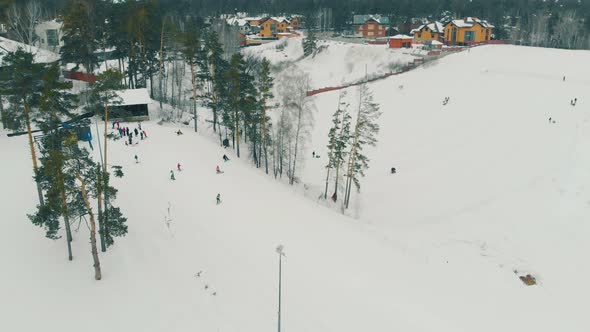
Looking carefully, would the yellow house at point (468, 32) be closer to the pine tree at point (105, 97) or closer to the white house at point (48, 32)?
the white house at point (48, 32)

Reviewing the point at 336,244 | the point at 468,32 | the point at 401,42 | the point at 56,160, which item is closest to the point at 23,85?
the point at 56,160

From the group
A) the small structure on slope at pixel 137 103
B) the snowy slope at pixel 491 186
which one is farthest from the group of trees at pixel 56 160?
the small structure on slope at pixel 137 103

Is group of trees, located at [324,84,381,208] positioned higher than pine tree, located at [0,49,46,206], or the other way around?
pine tree, located at [0,49,46,206]

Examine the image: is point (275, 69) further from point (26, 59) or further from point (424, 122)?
point (26, 59)

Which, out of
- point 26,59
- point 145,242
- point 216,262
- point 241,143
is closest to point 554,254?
point 216,262

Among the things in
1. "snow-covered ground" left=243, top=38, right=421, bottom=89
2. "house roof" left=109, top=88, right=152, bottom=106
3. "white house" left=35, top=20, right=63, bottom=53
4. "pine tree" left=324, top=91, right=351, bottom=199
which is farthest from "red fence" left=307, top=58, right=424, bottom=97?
"white house" left=35, top=20, right=63, bottom=53

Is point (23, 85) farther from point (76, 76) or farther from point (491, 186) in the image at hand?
point (76, 76)

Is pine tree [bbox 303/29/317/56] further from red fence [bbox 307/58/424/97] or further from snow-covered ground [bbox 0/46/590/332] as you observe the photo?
snow-covered ground [bbox 0/46/590/332]
